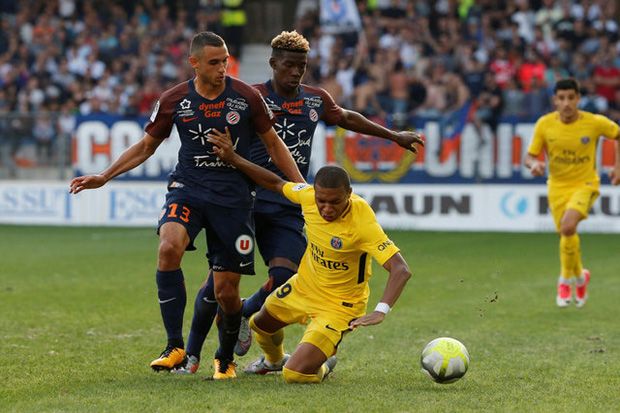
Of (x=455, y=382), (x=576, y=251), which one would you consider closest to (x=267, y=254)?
(x=455, y=382)

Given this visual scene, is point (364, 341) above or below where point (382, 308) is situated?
below

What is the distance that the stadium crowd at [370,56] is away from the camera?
2222cm

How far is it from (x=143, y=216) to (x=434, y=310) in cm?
1103

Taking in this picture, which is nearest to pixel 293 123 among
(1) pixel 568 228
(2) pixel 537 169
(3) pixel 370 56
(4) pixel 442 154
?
(2) pixel 537 169

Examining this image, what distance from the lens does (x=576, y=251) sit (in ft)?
39.7

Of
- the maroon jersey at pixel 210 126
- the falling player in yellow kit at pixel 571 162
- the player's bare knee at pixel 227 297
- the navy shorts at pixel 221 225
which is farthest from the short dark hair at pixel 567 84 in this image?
the player's bare knee at pixel 227 297

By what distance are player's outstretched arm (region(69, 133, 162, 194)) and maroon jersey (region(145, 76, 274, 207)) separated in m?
0.11

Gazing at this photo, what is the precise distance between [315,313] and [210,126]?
1322mm

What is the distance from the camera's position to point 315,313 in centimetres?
751

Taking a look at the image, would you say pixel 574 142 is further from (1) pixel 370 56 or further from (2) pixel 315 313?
(1) pixel 370 56

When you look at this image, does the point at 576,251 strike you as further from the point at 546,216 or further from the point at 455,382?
the point at 546,216

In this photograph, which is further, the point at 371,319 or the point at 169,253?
the point at 169,253

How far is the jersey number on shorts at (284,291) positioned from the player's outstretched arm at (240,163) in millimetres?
601

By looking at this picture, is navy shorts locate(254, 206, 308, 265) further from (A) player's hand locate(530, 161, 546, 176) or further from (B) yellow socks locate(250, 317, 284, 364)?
(A) player's hand locate(530, 161, 546, 176)
